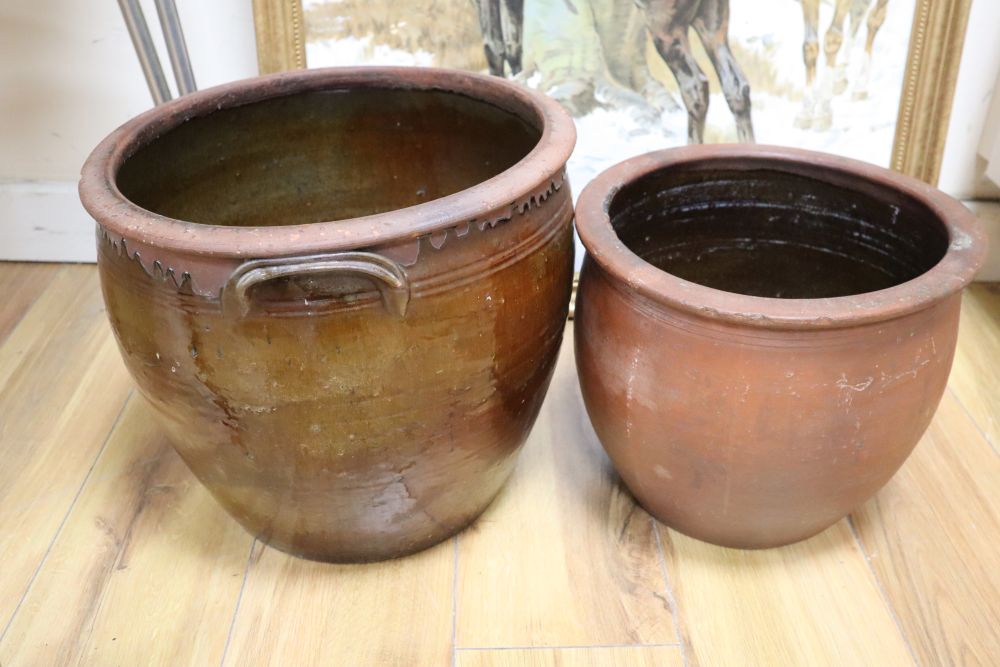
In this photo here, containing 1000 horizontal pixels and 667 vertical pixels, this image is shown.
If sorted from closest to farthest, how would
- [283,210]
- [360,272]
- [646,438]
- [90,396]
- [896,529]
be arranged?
[360,272] < [646,438] < [896,529] < [283,210] < [90,396]

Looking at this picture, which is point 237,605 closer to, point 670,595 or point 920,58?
point 670,595

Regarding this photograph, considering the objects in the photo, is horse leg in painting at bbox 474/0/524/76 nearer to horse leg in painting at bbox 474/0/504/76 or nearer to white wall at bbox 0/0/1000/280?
horse leg in painting at bbox 474/0/504/76

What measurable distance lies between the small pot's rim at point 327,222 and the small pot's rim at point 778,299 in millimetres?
104

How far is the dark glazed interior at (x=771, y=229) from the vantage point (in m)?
1.15

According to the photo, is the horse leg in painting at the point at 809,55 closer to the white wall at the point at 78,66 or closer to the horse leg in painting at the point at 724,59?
the horse leg in painting at the point at 724,59

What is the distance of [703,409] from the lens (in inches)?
37.4

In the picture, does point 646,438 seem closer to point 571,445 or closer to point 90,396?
point 571,445

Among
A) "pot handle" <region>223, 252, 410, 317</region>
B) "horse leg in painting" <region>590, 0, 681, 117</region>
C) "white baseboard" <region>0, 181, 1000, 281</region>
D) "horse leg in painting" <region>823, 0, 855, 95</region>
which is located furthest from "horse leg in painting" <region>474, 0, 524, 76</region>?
"white baseboard" <region>0, 181, 1000, 281</region>

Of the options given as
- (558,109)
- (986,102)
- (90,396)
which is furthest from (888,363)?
(90,396)

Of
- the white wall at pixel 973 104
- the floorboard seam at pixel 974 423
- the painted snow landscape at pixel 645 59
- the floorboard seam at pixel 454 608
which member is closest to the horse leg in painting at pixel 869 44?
the painted snow landscape at pixel 645 59

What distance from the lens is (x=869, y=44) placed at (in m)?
1.42

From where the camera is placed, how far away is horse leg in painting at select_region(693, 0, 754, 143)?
4.57 feet

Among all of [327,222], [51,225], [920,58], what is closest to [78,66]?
[51,225]

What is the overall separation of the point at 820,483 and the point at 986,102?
0.89m
